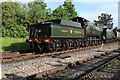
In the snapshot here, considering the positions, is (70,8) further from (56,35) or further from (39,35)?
(39,35)

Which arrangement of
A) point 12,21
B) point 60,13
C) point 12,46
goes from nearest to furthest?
point 12,46 < point 12,21 < point 60,13

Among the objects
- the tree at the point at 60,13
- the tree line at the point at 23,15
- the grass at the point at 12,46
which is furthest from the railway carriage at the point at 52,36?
the tree at the point at 60,13

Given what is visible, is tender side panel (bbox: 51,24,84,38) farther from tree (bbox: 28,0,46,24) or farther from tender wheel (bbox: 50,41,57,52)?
tree (bbox: 28,0,46,24)

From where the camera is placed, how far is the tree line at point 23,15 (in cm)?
3747

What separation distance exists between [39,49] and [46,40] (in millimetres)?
1371

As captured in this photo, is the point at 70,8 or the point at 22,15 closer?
the point at 22,15

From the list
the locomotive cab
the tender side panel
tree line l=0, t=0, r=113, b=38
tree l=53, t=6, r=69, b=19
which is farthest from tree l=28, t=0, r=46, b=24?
the locomotive cab

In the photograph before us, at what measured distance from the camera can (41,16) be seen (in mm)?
44344


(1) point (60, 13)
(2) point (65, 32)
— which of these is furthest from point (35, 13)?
(2) point (65, 32)

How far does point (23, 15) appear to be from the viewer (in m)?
43.1

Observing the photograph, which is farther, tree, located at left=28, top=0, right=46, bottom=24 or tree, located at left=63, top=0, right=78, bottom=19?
tree, located at left=63, top=0, right=78, bottom=19

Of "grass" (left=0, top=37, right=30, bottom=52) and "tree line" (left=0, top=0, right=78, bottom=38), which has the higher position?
"tree line" (left=0, top=0, right=78, bottom=38)

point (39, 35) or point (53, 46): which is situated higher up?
point (39, 35)

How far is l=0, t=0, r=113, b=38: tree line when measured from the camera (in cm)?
3747
